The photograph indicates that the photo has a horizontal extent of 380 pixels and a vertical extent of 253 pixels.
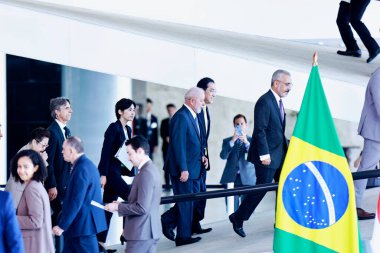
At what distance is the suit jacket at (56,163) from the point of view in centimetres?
1105

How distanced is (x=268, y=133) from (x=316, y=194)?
2898 millimetres

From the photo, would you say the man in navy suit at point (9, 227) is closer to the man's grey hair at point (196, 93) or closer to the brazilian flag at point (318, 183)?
the brazilian flag at point (318, 183)

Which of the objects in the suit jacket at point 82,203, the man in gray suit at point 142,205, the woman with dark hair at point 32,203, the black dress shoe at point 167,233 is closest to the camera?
the woman with dark hair at point 32,203

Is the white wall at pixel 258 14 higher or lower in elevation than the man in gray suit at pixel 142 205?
higher

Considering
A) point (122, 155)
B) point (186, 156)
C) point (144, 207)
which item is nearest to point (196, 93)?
point (186, 156)

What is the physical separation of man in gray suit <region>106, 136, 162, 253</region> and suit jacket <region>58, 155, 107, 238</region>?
0.31 metres

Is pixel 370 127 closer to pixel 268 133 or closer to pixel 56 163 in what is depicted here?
pixel 268 133

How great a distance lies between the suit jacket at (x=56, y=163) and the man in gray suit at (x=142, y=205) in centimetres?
173

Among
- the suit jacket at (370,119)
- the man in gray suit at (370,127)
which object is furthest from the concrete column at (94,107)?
the suit jacket at (370,119)

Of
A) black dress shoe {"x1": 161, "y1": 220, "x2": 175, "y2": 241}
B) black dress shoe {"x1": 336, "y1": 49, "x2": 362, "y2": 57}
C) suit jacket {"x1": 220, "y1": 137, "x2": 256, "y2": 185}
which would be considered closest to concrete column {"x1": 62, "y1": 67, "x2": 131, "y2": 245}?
black dress shoe {"x1": 336, "y1": 49, "x2": 362, "y2": 57}

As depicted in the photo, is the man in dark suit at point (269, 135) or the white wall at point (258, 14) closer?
the man in dark suit at point (269, 135)

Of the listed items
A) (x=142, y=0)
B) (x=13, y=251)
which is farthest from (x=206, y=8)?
(x=13, y=251)

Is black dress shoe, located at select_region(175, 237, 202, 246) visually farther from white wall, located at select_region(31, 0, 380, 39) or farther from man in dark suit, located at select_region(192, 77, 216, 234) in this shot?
white wall, located at select_region(31, 0, 380, 39)

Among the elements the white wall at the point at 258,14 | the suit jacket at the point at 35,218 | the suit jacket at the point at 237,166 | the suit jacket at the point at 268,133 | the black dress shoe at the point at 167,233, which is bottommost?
the black dress shoe at the point at 167,233
